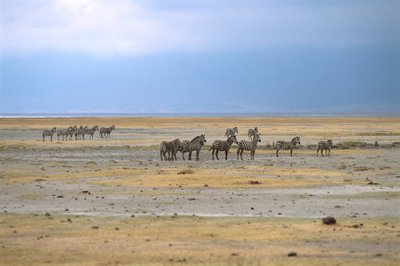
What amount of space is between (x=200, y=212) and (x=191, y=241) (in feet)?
13.3

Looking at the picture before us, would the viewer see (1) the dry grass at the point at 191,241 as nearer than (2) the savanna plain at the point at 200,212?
Yes

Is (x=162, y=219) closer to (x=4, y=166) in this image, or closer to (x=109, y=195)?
(x=109, y=195)

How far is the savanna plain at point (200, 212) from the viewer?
1288 centimetres

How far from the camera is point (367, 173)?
93.5ft

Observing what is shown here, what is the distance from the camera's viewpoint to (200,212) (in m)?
18.1

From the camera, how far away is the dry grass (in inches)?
489

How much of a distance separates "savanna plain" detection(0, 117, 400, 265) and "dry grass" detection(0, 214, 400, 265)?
0.8 inches

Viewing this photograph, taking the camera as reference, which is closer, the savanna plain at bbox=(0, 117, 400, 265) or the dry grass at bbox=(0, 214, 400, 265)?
the dry grass at bbox=(0, 214, 400, 265)

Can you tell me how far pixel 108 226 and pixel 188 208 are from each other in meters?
3.48

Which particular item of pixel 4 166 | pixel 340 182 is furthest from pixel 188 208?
pixel 4 166

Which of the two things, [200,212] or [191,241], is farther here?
[200,212]

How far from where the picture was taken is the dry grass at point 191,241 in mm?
12422

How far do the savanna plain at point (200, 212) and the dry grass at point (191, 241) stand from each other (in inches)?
0.8

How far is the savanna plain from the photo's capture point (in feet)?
42.3
